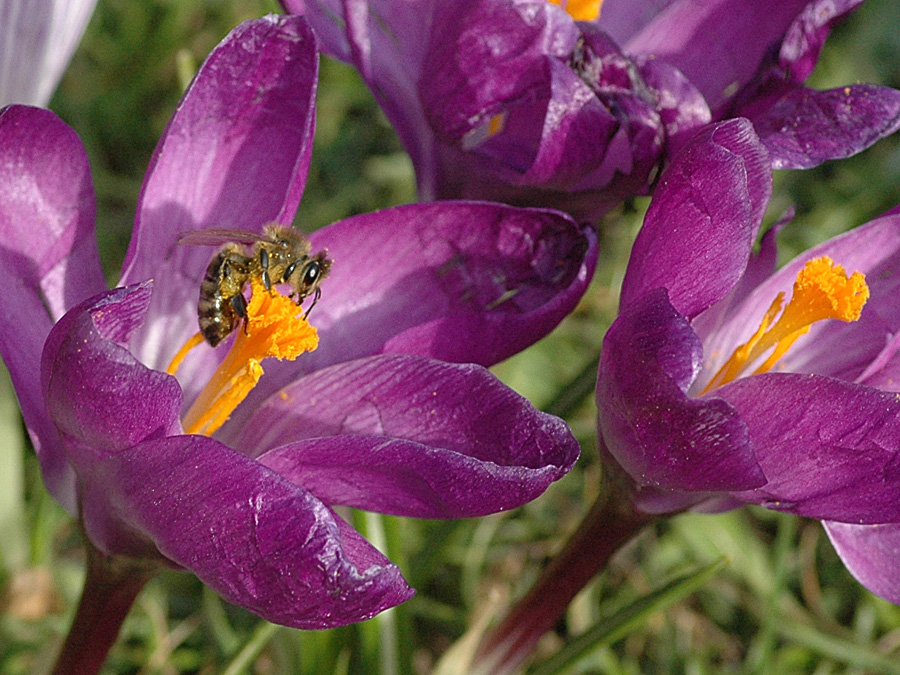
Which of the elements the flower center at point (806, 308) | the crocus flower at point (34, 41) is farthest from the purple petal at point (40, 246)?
the flower center at point (806, 308)

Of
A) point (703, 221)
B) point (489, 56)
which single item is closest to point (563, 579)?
point (703, 221)

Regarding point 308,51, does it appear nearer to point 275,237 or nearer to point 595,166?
point 275,237

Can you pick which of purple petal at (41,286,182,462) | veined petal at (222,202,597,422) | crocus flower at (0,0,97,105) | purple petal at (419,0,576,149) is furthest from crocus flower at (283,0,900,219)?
purple petal at (41,286,182,462)

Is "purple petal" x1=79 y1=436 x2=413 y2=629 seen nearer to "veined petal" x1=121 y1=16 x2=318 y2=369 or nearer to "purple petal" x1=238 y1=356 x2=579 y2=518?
"purple petal" x1=238 y1=356 x2=579 y2=518

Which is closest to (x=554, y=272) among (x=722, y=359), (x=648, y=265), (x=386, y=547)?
(x=648, y=265)

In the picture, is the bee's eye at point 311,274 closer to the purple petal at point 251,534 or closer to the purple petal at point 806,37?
the purple petal at point 251,534
